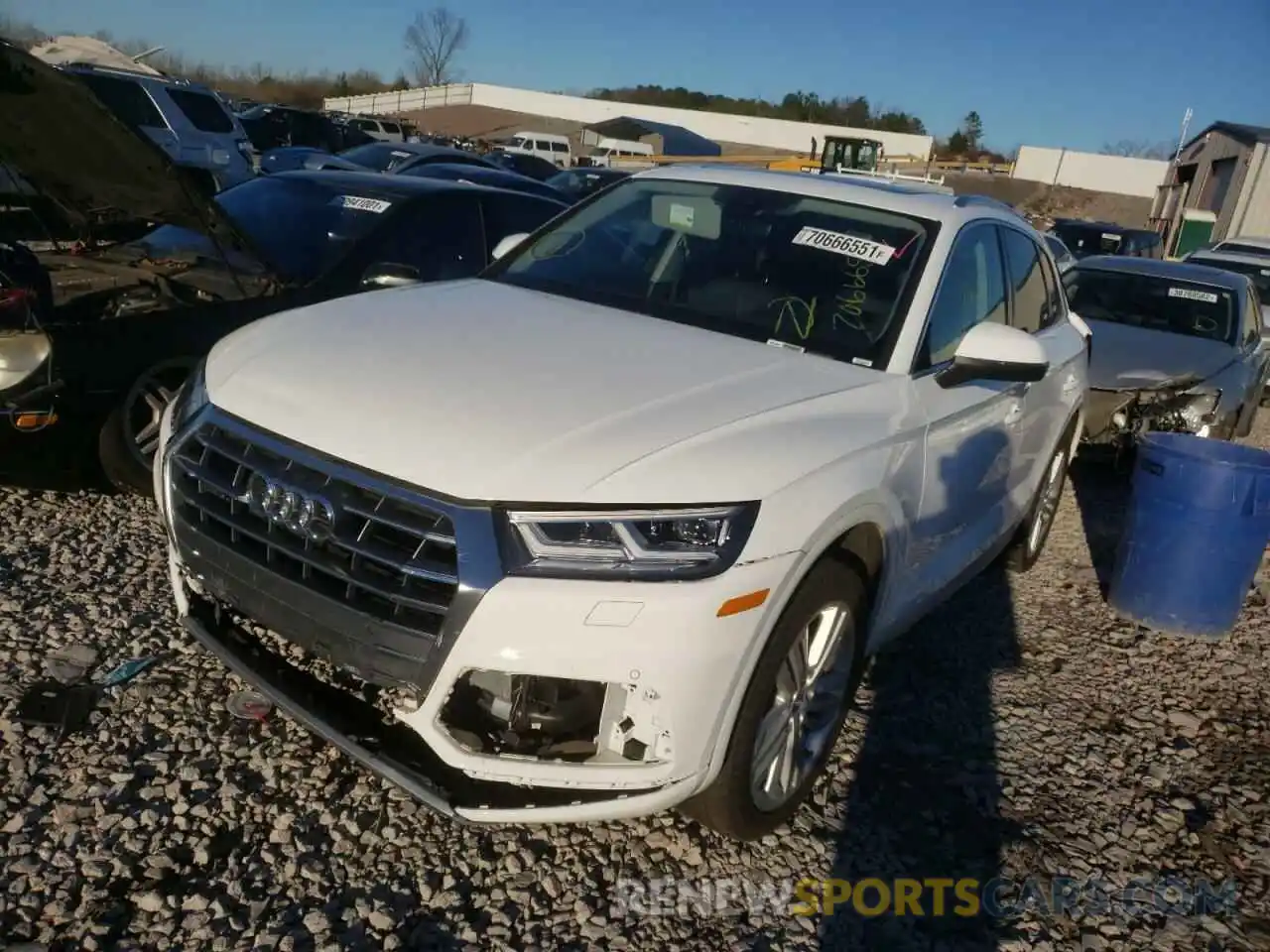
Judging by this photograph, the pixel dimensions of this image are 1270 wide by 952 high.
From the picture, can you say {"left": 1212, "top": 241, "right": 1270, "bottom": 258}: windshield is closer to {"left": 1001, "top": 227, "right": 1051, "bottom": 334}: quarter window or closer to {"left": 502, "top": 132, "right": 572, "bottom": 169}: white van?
{"left": 1001, "top": 227, "right": 1051, "bottom": 334}: quarter window

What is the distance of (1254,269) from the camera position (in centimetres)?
1441

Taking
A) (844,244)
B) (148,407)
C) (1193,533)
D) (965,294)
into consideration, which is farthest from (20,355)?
(1193,533)

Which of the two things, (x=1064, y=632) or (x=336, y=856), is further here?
(x=1064, y=632)

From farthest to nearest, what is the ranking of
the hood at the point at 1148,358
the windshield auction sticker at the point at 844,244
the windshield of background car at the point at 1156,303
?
the windshield of background car at the point at 1156,303 → the hood at the point at 1148,358 → the windshield auction sticker at the point at 844,244

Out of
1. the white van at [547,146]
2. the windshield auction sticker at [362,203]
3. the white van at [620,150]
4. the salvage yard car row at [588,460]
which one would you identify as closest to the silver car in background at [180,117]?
the windshield auction sticker at [362,203]

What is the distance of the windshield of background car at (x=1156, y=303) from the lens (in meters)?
8.59

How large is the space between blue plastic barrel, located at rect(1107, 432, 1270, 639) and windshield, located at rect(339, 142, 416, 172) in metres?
14.1

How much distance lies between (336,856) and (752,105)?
302ft

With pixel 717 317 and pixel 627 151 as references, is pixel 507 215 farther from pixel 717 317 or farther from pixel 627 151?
pixel 627 151

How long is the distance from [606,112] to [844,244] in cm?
6647

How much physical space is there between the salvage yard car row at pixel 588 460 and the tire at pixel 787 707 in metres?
0.01

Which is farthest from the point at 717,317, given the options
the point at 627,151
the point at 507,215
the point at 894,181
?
the point at 627,151

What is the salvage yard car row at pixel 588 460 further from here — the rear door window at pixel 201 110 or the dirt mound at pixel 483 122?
the dirt mound at pixel 483 122

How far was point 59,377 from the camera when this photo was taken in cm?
425
